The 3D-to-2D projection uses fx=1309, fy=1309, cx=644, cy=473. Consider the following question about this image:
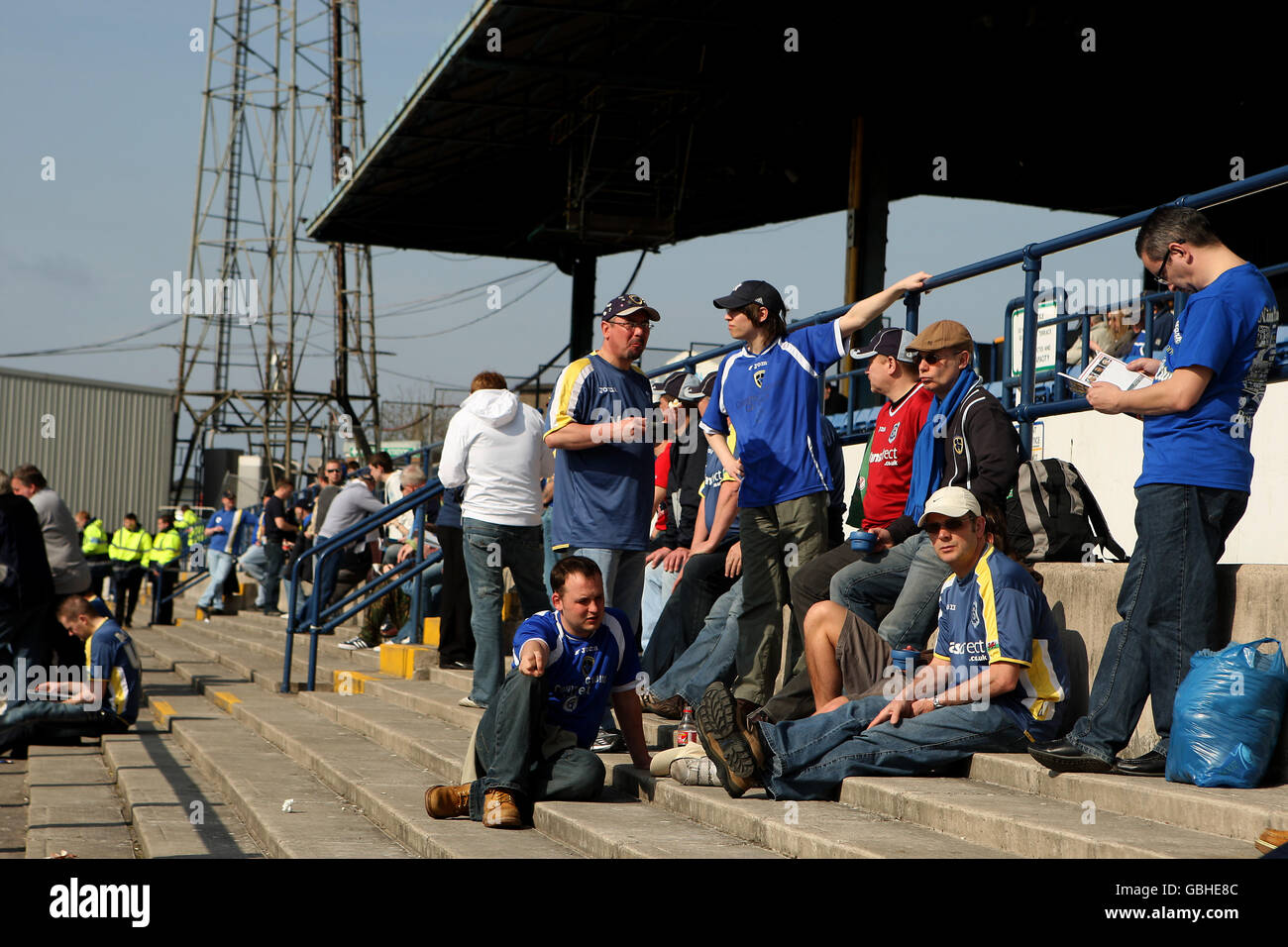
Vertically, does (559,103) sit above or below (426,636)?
above

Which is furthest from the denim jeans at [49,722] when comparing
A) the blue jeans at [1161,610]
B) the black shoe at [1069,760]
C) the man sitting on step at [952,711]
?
the blue jeans at [1161,610]

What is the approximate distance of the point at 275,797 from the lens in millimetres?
6469

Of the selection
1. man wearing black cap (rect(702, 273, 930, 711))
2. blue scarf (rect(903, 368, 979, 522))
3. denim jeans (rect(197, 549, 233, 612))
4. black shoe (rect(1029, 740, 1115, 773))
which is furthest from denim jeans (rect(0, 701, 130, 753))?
denim jeans (rect(197, 549, 233, 612))

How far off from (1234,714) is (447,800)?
2.93 metres

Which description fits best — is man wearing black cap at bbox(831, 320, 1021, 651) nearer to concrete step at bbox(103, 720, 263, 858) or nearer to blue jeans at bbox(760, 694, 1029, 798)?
blue jeans at bbox(760, 694, 1029, 798)

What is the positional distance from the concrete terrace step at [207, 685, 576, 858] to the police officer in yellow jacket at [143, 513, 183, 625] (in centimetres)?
1012

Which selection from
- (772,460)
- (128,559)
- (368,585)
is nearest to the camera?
(772,460)

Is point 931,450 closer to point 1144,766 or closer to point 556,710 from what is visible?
point 1144,766

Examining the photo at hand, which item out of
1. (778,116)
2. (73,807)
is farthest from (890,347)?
(778,116)

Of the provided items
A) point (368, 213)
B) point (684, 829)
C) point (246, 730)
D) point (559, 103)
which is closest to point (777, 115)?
point (559, 103)
